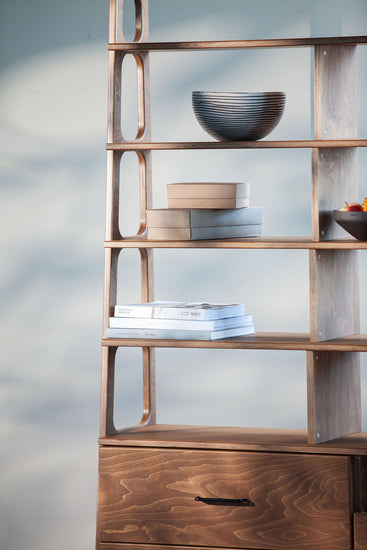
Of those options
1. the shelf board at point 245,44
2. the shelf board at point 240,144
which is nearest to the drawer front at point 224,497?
the shelf board at point 240,144

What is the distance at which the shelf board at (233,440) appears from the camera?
7.87 ft

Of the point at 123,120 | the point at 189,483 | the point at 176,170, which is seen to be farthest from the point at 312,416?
the point at 123,120

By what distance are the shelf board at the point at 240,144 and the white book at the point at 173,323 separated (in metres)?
0.51

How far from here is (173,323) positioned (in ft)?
8.34

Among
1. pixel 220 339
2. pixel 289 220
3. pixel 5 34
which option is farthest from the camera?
pixel 5 34

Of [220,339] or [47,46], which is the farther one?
[47,46]

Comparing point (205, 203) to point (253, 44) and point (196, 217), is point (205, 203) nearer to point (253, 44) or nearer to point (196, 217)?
point (196, 217)

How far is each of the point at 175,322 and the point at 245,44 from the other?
32.8 inches

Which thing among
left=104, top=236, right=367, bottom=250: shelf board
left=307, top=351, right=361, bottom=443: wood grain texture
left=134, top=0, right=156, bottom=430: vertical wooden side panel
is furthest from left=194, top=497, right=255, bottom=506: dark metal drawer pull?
left=104, top=236, right=367, bottom=250: shelf board

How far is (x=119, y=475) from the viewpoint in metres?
2.51

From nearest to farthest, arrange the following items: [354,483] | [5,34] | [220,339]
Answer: [354,483] < [220,339] < [5,34]

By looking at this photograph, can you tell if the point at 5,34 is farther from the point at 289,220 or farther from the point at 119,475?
the point at 119,475

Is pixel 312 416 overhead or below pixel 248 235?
below

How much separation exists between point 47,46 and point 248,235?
4.68ft
